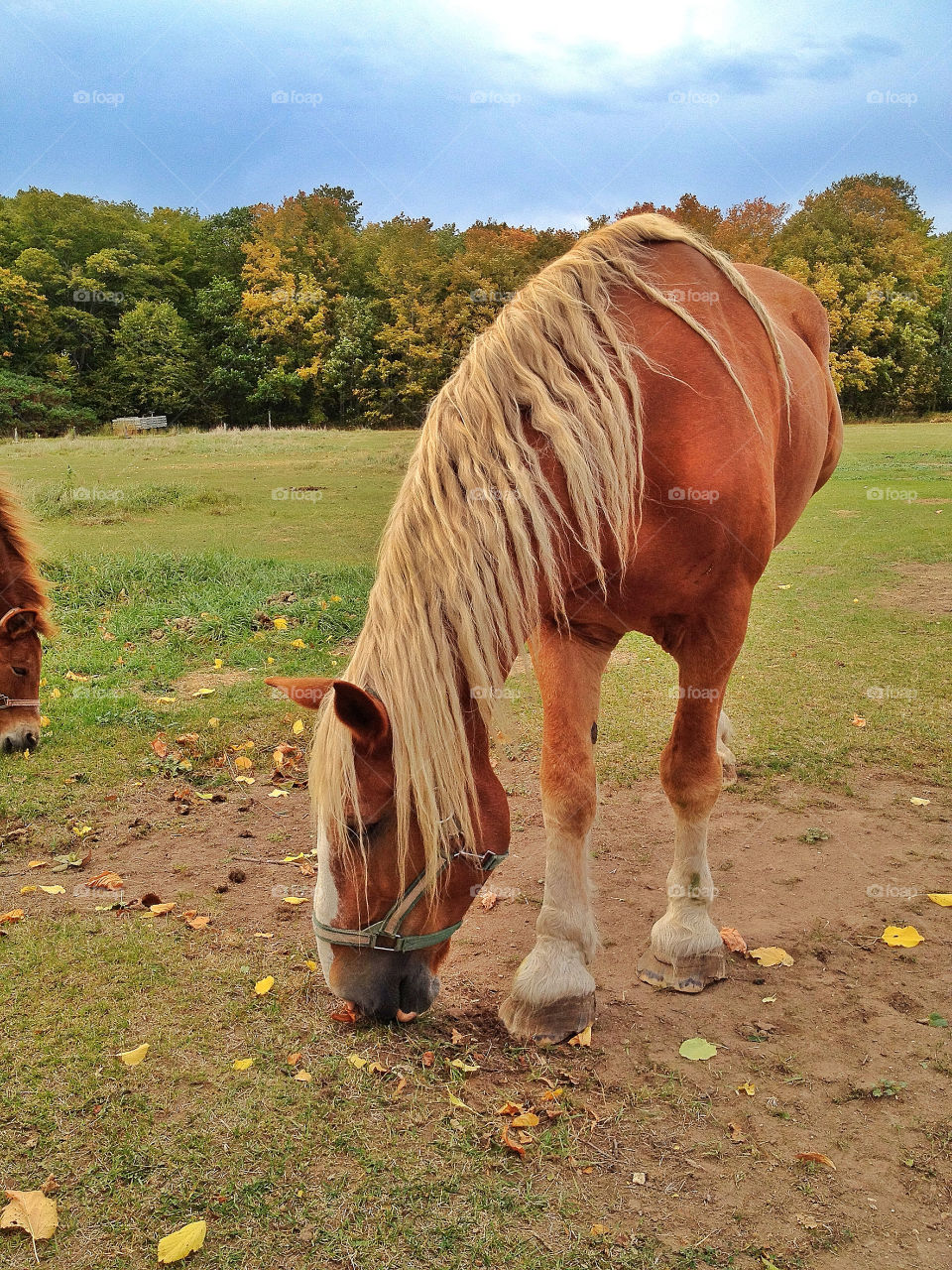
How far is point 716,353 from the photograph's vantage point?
2.95m

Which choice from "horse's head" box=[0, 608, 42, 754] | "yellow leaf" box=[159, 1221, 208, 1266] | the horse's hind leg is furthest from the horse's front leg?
"horse's head" box=[0, 608, 42, 754]

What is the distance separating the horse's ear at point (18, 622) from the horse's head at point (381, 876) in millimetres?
3087

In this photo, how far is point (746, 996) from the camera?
3131 mm

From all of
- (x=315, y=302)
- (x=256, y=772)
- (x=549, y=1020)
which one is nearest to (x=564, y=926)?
(x=549, y=1020)

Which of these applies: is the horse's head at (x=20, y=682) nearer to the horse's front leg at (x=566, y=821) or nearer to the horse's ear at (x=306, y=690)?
the horse's ear at (x=306, y=690)

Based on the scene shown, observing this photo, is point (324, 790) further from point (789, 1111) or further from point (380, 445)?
point (380, 445)

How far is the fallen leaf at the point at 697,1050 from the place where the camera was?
2.75 metres

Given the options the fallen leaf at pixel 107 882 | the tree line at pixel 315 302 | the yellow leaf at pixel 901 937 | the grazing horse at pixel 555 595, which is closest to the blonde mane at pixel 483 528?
the grazing horse at pixel 555 595

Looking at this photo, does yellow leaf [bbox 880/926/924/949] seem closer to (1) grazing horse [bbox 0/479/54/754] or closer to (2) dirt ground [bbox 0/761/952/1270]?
(2) dirt ground [bbox 0/761/952/1270]

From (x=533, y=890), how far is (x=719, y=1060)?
4.37 ft

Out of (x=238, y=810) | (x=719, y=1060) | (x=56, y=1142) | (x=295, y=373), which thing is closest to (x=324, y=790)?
(x=56, y=1142)

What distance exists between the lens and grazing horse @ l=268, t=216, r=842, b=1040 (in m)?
2.24

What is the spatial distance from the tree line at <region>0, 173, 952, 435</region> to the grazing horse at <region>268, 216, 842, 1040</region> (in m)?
5.19

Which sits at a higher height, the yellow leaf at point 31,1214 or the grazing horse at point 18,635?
the grazing horse at point 18,635
